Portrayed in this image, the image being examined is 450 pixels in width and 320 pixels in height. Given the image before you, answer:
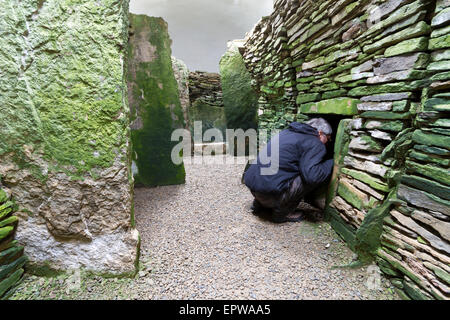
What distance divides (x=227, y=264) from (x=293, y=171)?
135 cm

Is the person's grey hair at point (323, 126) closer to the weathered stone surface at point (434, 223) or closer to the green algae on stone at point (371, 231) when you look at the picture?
the green algae on stone at point (371, 231)

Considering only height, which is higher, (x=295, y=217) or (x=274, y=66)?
(x=274, y=66)

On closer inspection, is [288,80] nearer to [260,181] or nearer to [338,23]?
[338,23]

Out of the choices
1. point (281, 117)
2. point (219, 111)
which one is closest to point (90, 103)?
point (281, 117)

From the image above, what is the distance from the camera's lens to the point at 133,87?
3559 millimetres

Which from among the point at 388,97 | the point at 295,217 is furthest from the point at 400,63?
the point at 295,217

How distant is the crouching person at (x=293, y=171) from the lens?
8.15 ft

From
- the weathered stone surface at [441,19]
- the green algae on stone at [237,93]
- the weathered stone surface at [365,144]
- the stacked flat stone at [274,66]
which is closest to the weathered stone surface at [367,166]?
the weathered stone surface at [365,144]

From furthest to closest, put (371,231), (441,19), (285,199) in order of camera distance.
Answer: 1. (285,199)
2. (371,231)
3. (441,19)

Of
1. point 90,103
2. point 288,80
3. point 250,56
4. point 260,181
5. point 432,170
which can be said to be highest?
point 250,56

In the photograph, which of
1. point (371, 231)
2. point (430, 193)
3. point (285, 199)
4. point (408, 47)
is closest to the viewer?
point (430, 193)

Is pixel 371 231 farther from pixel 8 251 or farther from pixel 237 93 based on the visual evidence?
pixel 237 93

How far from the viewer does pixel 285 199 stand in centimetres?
256

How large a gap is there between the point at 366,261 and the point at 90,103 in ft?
8.97
